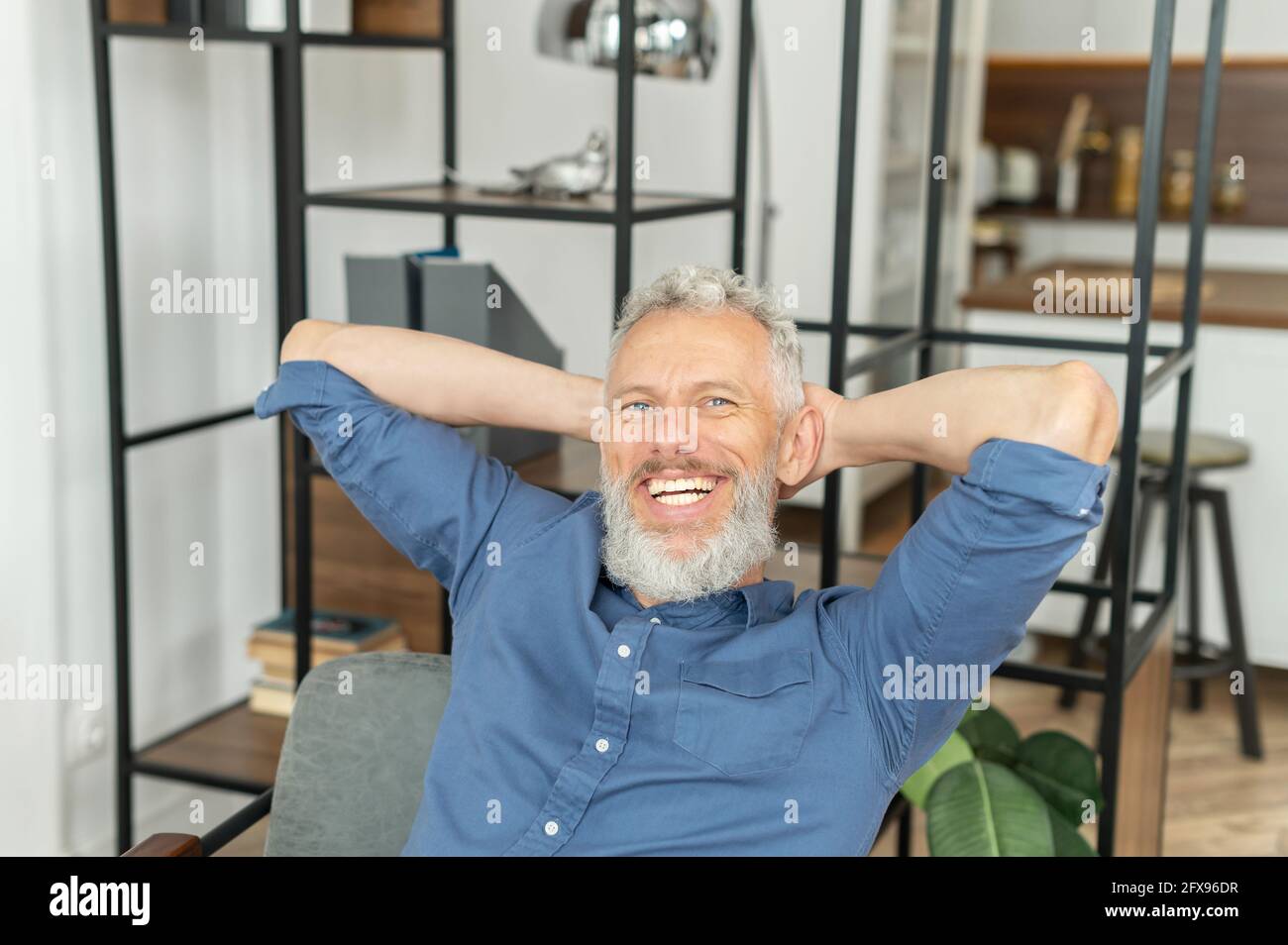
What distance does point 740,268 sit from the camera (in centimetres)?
222

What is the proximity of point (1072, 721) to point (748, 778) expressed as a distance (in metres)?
2.39

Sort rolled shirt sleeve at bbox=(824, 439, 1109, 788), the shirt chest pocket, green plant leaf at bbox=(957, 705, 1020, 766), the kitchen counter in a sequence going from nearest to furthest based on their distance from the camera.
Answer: rolled shirt sleeve at bbox=(824, 439, 1109, 788) → the shirt chest pocket → green plant leaf at bbox=(957, 705, 1020, 766) → the kitchen counter

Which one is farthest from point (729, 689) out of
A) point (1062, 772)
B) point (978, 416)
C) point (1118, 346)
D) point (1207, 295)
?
point (1207, 295)

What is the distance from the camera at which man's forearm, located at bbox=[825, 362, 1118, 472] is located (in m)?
1.39

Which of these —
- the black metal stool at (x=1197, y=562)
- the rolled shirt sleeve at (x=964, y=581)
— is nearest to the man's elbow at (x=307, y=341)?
the rolled shirt sleeve at (x=964, y=581)

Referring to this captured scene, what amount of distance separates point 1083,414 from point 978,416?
105mm

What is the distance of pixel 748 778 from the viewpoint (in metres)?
1.46

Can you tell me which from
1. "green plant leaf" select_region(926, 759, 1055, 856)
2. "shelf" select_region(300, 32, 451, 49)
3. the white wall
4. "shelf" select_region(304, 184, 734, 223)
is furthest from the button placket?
the white wall

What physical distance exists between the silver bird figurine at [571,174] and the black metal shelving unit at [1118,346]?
46 centimetres

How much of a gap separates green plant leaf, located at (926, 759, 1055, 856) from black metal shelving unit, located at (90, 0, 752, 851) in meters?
0.81

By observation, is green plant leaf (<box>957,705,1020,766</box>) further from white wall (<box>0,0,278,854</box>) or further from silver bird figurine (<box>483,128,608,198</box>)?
white wall (<box>0,0,278,854</box>)

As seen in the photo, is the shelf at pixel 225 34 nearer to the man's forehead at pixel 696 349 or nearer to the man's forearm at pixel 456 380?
the man's forearm at pixel 456 380

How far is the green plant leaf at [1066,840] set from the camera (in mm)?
1974

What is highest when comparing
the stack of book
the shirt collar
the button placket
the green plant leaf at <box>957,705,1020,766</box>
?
the shirt collar
